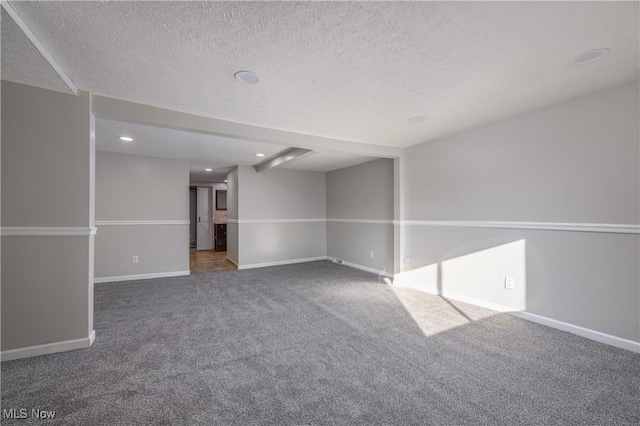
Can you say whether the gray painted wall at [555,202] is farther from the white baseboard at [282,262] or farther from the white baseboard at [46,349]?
the white baseboard at [46,349]

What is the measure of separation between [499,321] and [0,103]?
4.73 metres

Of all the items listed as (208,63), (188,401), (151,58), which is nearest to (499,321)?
(188,401)

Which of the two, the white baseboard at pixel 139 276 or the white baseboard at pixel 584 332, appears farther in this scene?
the white baseboard at pixel 139 276

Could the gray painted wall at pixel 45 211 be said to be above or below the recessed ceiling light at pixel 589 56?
below

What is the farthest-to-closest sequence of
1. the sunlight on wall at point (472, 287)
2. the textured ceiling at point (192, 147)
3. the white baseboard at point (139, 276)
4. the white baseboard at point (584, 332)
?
the white baseboard at point (139, 276) → the textured ceiling at point (192, 147) → the sunlight on wall at point (472, 287) → the white baseboard at point (584, 332)

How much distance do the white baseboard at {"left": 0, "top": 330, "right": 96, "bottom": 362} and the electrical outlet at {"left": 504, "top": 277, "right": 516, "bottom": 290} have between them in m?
4.08

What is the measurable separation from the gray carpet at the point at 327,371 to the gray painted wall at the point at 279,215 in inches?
108

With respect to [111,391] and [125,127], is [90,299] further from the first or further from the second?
[125,127]

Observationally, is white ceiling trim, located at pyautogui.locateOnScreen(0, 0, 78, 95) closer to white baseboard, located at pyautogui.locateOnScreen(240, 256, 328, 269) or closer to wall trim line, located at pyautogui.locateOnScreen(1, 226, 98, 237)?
wall trim line, located at pyautogui.locateOnScreen(1, 226, 98, 237)

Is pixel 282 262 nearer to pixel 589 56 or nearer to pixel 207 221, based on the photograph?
pixel 207 221

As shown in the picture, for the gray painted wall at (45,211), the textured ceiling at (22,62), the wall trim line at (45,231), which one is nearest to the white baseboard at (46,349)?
the gray painted wall at (45,211)

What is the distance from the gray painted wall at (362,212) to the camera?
504 cm

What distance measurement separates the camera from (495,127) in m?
3.11

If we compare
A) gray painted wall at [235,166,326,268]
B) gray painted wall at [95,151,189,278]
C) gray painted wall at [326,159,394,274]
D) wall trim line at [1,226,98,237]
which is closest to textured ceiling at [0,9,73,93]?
wall trim line at [1,226,98,237]
